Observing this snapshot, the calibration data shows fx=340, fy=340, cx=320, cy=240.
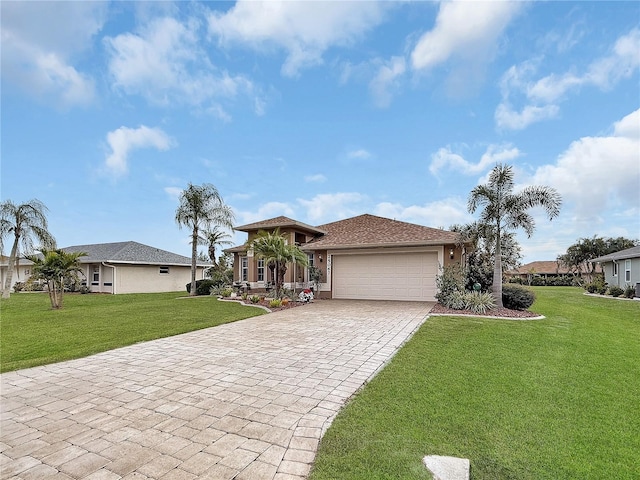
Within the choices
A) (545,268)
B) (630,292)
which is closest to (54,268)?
(630,292)

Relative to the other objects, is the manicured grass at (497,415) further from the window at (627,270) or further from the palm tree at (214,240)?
the window at (627,270)

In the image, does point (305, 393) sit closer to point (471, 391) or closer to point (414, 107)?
point (471, 391)

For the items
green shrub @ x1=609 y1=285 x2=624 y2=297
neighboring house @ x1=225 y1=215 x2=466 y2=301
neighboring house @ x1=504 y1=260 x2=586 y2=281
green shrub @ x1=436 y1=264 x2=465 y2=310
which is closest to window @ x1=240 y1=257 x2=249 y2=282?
neighboring house @ x1=225 y1=215 x2=466 y2=301

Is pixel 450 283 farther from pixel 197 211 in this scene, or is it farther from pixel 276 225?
pixel 197 211

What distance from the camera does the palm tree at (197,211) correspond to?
2178 cm

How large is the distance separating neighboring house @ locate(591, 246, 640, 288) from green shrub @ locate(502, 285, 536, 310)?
15.7m

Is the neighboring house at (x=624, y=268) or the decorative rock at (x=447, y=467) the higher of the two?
the neighboring house at (x=624, y=268)

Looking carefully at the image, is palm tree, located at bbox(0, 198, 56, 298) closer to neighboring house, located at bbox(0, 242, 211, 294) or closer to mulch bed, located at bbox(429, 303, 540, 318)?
neighboring house, located at bbox(0, 242, 211, 294)

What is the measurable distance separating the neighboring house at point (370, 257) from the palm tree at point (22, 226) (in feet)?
46.5

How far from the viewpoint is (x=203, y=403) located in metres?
4.35

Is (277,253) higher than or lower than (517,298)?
higher

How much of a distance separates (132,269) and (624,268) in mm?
37065

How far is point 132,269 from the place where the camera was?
87.6ft

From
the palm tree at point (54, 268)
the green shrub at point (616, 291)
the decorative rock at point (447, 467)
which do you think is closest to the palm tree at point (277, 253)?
the palm tree at point (54, 268)
